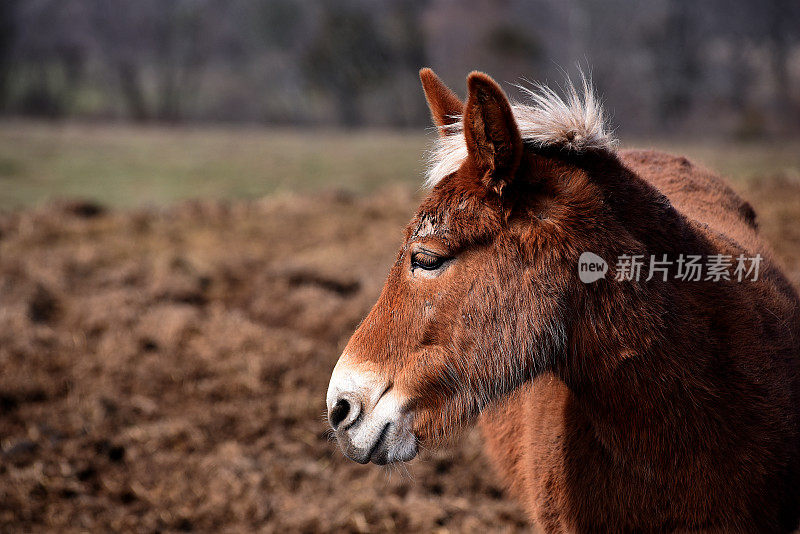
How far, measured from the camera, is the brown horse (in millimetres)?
2078

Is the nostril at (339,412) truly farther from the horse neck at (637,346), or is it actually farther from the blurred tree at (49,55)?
the blurred tree at (49,55)

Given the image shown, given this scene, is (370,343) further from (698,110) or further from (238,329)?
(698,110)

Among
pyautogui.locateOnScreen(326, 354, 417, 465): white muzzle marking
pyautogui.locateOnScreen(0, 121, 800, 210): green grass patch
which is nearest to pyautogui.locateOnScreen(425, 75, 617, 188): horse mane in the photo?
pyautogui.locateOnScreen(326, 354, 417, 465): white muzzle marking

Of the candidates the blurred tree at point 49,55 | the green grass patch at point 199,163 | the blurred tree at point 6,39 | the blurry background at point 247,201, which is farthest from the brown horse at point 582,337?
the blurred tree at point 49,55

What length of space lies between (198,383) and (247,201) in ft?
17.9

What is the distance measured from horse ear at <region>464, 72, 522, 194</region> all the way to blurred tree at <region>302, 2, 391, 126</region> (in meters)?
16.1

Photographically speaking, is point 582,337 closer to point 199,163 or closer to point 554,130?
point 554,130

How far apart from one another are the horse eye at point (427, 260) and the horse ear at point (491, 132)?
291 mm

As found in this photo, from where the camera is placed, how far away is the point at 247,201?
10.3 metres

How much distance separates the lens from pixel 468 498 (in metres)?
4.21

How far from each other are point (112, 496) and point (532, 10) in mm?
13481

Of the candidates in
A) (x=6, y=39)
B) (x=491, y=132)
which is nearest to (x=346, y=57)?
(x=6, y=39)

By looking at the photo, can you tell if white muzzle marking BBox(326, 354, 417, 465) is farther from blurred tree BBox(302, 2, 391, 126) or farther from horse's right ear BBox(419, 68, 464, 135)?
blurred tree BBox(302, 2, 391, 126)

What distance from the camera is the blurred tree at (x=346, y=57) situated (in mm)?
17609
